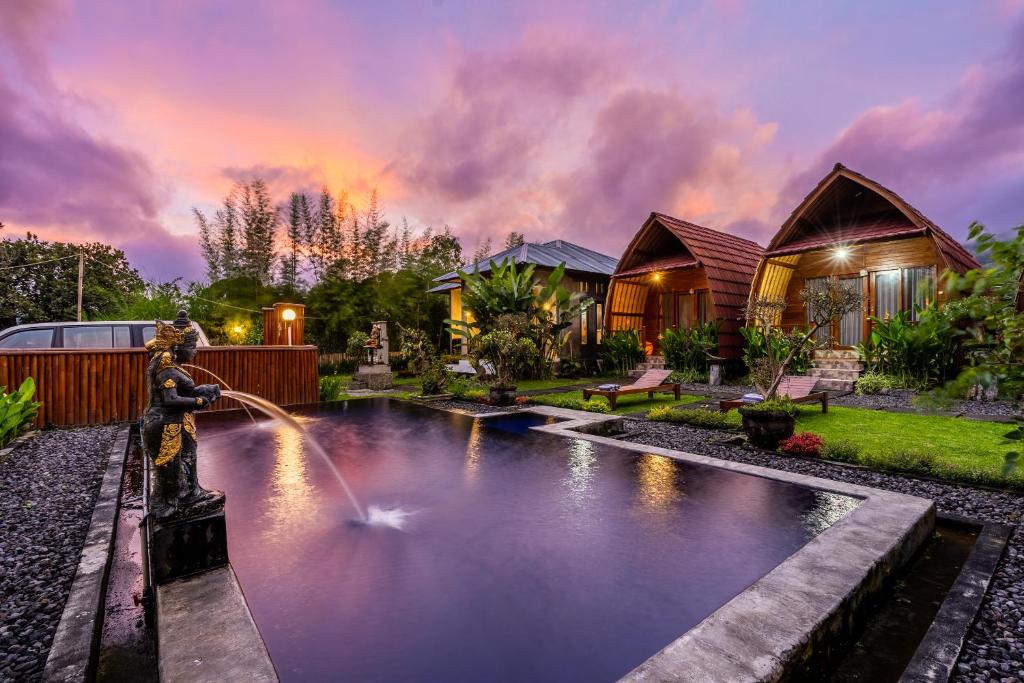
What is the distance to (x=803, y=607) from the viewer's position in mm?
2441

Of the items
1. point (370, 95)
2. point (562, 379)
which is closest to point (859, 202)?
point (562, 379)

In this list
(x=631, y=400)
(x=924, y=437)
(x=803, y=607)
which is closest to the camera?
(x=803, y=607)

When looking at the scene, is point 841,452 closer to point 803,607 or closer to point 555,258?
point 803,607

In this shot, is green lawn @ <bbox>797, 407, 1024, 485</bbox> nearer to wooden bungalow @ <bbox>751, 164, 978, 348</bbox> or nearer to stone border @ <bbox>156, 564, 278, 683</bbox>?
wooden bungalow @ <bbox>751, 164, 978, 348</bbox>

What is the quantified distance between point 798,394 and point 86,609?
10.7m

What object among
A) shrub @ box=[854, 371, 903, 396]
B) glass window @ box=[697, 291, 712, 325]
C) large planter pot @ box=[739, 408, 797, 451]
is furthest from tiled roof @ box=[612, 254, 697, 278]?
large planter pot @ box=[739, 408, 797, 451]

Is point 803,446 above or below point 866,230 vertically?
below

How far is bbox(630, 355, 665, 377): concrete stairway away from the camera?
17.2 metres

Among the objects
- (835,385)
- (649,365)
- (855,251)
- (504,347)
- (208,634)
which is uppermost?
(855,251)

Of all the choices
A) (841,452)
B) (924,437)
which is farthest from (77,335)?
(924,437)

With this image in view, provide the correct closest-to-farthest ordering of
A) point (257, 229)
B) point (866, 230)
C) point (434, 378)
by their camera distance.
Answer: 1. point (434, 378)
2. point (866, 230)
3. point (257, 229)

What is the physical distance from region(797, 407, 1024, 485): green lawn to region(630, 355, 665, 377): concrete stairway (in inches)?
303

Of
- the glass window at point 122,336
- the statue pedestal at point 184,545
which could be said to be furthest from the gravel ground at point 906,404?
the glass window at point 122,336

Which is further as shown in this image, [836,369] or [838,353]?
[838,353]
